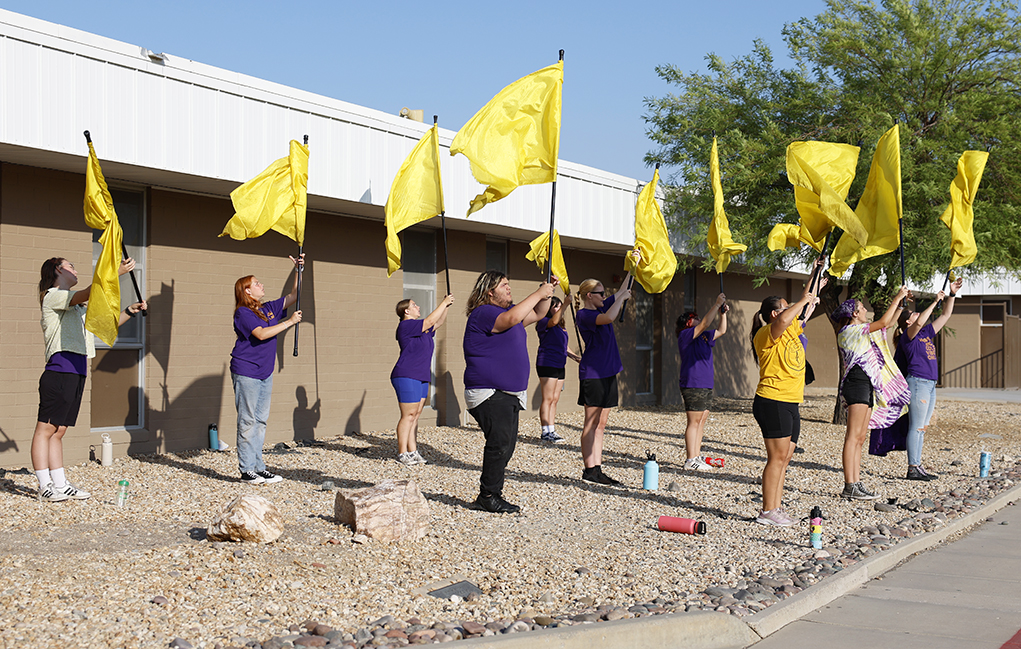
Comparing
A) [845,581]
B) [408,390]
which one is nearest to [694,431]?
[408,390]

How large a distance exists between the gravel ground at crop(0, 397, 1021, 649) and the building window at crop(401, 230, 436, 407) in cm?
340

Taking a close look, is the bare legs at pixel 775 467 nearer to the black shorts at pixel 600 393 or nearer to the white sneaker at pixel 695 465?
the black shorts at pixel 600 393

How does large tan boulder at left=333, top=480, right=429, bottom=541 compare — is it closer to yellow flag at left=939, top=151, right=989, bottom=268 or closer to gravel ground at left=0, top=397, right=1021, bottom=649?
gravel ground at left=0, top=397, right=1021, bottom=649

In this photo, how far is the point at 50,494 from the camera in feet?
23.6

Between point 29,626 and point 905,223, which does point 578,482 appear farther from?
point 905,223

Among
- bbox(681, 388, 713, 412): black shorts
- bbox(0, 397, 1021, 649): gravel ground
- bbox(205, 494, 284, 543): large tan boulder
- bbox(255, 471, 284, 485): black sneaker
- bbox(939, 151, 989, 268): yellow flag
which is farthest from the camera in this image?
bbox(681, 388, 713, 412): black shorts

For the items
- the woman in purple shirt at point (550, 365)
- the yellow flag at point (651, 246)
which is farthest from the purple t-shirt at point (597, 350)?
the woman in purple shirt at point (550, 365)

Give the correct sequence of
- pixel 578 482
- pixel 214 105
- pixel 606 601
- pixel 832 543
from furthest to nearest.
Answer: pixel 214 105 < pixel 578 482 < pixel 832 543 < pixel 606 601

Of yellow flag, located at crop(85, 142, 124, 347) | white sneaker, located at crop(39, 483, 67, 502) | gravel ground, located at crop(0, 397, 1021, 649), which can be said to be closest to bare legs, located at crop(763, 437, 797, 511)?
gravel ground, located at crop(0, 397, 1021, 649)

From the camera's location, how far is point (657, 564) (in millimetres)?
5715

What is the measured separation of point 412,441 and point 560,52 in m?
4.71

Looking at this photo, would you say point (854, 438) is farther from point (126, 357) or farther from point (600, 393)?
point (126, 357)

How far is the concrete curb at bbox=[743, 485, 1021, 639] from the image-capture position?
4.68m

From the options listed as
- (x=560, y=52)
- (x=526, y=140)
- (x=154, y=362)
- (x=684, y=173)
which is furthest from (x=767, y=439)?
(x=684, y=173)
